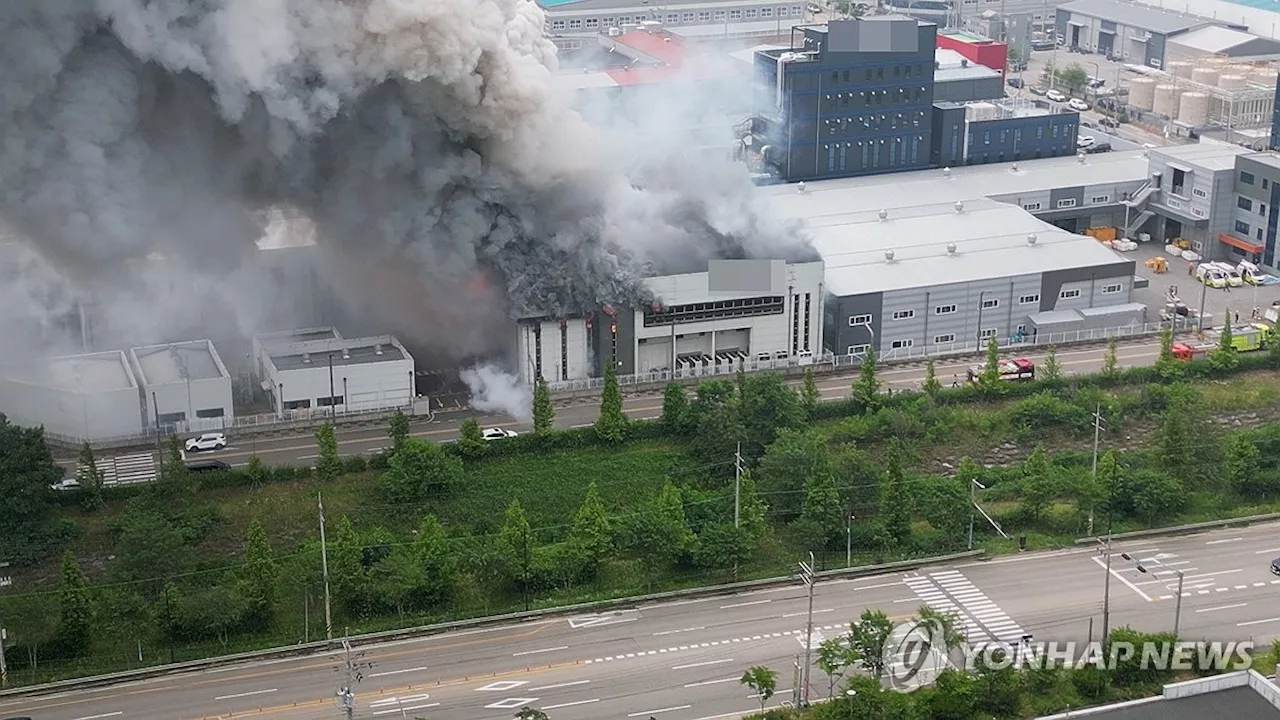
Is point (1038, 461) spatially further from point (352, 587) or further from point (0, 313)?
point (0, 313)

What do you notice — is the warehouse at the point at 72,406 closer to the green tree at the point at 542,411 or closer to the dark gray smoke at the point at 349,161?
the dark gray smoke at the point at 349,161

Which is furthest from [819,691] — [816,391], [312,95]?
[312,95]

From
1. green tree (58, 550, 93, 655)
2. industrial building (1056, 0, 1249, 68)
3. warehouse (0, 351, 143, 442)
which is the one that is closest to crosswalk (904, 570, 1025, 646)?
green tree (58, 550, 93, 655)

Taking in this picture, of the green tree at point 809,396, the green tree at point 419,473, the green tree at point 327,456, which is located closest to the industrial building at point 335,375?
the green tree at point 327,456

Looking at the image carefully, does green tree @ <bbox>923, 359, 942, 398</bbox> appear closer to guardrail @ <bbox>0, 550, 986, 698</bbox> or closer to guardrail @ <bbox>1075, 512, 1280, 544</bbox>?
guardrail @ <bbox>1075, 512, 1280, 544</bbox>

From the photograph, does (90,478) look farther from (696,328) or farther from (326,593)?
(696,328)
